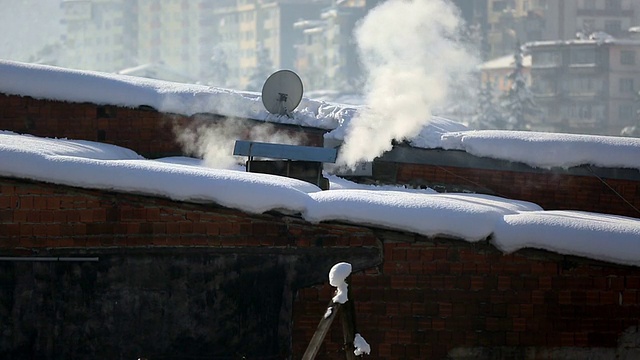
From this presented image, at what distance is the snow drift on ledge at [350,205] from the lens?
10.4 metres

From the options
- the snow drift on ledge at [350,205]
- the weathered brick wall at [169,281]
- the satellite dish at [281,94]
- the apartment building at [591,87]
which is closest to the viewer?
the snow drift on ledge at [350,205]

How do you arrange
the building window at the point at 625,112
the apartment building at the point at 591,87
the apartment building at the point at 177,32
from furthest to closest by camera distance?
the apartment building at the point at 177,32, the apartment building at the point at 591,87, the building window at the point at 625,112

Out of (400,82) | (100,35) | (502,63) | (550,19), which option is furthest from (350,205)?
(100,35)

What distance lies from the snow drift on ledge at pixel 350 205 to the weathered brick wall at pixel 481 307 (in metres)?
0.33

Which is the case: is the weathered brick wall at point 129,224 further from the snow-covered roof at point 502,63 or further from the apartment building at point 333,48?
the apartment building at point 333,48

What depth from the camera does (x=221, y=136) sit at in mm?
17031

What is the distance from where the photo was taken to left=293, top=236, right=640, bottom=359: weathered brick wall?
35.2ft

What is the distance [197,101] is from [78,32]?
13357 centimetres

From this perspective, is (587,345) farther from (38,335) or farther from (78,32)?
(78,32)

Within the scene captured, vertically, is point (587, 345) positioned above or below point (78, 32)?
below

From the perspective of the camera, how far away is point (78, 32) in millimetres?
145500

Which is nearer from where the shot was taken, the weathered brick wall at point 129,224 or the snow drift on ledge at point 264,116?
the weathered brick wall at point 129,224

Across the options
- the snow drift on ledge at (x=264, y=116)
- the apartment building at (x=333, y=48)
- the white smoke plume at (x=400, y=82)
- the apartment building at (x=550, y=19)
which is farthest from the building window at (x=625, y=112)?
the snow drift on ledge at (x=264, y=116)

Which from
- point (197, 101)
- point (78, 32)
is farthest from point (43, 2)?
point (197, 101)
